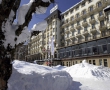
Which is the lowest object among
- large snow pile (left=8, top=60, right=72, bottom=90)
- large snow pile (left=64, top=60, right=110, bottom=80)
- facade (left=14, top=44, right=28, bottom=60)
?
large snow pile (left=64, top=60, right=110, bottom=80)

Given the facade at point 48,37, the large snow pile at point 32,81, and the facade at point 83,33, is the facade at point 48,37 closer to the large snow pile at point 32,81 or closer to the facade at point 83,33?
the facade at point 83,33

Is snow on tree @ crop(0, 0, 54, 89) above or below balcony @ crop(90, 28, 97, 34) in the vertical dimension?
below

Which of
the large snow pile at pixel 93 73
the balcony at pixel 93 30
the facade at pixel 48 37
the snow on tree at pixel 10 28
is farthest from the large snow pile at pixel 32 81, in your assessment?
the facade at pixel 48 37

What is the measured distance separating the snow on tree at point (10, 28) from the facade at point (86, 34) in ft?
68.1

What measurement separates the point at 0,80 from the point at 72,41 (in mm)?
33069

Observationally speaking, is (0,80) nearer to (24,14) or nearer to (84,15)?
(24,14)

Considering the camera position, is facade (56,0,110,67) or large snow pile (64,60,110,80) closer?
large snow pile (64,60,110,80)

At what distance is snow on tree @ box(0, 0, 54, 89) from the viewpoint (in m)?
2.61

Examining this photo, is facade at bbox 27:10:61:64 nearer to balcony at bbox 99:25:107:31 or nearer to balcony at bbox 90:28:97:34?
balcony at bbox 90:28:97:34

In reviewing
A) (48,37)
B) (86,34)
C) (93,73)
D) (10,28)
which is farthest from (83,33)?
(10,28)

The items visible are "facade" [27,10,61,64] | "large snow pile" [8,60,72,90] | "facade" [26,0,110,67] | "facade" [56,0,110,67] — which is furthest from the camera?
"facade" [27,10,61,64]

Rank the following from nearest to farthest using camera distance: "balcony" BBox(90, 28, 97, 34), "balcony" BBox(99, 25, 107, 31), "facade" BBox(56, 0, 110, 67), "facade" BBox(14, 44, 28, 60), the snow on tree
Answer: the snow on tree
"facade" BBox(14, 44, 28, 60)
"facade" BBox(56, 0, 110, 67)
"balcony" BBox(99, 25, 107, 31)
"balcony" BBox(90, 28, 97, 34)

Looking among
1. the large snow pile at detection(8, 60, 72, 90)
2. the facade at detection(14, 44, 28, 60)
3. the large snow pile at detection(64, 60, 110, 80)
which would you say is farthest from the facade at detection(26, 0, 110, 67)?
the large snow pile at detection(8, 60, 72, 90)

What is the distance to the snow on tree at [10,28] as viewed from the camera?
2.61m
